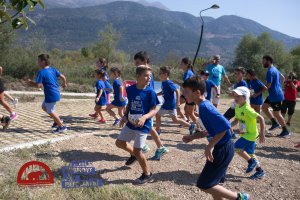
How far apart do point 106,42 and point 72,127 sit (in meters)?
39.2

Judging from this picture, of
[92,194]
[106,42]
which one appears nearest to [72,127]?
[92,194]

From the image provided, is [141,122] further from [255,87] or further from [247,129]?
[255,87]

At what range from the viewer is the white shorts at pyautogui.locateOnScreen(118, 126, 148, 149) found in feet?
15.8

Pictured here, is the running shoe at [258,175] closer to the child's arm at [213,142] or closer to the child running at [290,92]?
the child's arm at [213,142]

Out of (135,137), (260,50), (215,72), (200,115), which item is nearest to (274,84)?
(215,72)

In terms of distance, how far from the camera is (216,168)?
3.84 meters

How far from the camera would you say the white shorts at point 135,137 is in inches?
190

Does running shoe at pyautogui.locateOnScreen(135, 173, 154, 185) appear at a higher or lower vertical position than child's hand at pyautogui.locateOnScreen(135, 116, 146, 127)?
lower

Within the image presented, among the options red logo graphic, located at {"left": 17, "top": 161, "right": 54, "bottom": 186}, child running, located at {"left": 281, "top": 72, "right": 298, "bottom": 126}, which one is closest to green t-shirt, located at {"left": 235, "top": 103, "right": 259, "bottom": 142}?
red logo graphic, located at {"left": 17, "top": 161, "right": 54, "bottom": 186}

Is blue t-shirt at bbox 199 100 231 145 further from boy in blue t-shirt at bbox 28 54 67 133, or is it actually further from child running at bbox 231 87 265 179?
boy in blue t-shirt at bbox 28 54 67 133

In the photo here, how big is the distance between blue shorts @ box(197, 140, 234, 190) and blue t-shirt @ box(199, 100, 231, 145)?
0.63ft

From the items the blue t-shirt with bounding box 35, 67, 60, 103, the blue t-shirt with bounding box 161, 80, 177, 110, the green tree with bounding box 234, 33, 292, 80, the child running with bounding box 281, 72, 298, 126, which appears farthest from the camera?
the green tree with bounding box 234, 33, 292, 80

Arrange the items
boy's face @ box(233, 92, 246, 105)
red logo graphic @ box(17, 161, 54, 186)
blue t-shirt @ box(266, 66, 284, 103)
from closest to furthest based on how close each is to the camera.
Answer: red logo graphic @ box(17, 161, 54, 186), boy's face @ box(233, 92, 246, 105), blue t-shirt @ box(266, 66, 284, 103)

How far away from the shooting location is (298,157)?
22.0 ft
